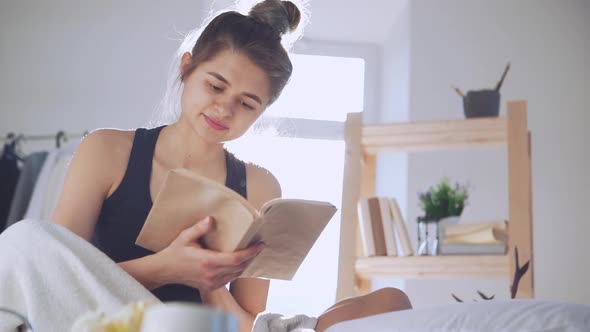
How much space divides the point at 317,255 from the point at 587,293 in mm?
1172

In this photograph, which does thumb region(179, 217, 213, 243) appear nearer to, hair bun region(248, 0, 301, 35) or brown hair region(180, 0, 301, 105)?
brown hair region(180, 0, 301, 105)

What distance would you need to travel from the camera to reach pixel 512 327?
100 centimetres

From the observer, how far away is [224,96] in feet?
5.33

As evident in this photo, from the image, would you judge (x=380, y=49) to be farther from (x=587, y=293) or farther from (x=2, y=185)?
(x=2, y=185)

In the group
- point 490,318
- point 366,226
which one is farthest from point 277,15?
point 366,226

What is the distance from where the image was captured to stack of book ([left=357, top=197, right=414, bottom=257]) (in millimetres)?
2770

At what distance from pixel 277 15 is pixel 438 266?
1.22 m

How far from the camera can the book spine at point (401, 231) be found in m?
2.76

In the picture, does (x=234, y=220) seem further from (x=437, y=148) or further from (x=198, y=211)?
(x=437, y=148)

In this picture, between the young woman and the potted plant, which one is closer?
the young woman

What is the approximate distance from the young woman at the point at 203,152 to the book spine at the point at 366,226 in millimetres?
991

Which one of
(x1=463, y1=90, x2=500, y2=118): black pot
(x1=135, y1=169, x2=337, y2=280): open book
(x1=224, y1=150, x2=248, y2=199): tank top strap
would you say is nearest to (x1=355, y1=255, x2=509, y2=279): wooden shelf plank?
(x1=463, y1=90, x2=500, y2=118): black pot

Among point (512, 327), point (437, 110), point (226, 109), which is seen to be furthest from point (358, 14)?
point (512, 327)

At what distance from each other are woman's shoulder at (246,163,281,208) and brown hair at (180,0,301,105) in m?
0.16
